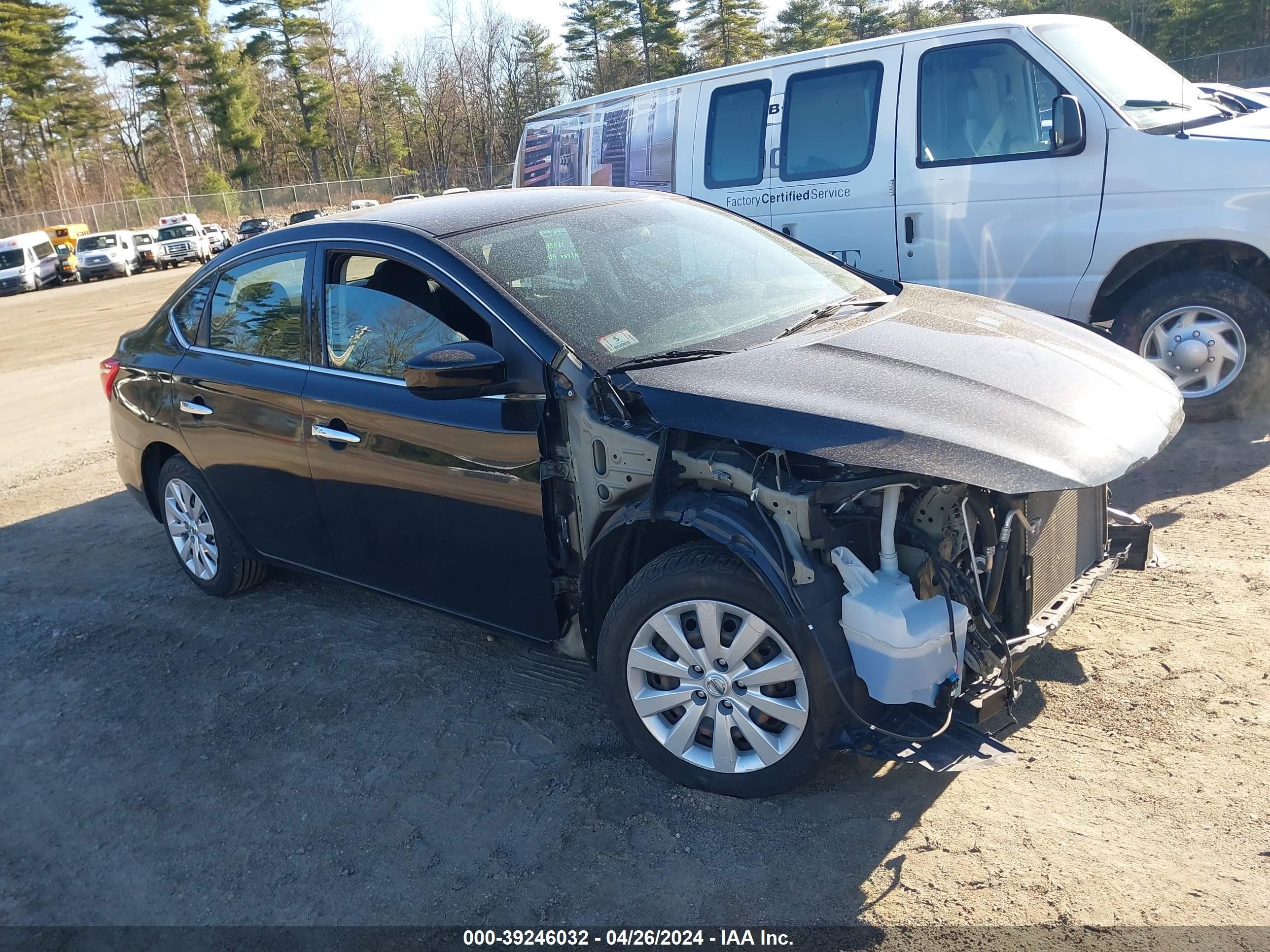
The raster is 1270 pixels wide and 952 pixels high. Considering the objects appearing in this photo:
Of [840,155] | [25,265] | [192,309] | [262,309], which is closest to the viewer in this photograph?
[262,309]

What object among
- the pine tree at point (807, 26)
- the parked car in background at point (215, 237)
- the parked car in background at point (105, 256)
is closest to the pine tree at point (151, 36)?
the parked car in background at point (215, 237)

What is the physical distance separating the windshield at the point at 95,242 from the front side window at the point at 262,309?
38.2m

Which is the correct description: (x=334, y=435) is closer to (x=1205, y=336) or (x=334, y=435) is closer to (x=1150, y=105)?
(x=1205, y=336)

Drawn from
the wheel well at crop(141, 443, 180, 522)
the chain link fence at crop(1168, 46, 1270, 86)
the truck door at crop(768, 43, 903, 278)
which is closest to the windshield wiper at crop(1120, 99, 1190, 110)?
the truck door at crop(768, 43, 903, 278)

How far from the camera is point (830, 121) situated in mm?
6664

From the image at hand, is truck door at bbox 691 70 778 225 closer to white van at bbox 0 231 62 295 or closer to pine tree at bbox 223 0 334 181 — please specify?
white van at bbox 0 231 62 295

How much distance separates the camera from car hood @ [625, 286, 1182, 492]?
265cm

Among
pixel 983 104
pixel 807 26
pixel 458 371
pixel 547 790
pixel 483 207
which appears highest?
pixel 807 26

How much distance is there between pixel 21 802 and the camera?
3.62 m

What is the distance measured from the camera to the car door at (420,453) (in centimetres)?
343

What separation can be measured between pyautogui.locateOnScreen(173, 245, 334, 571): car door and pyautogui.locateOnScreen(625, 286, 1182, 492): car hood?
1.77m

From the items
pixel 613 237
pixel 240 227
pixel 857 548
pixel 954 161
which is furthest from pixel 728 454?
pixel 240 227

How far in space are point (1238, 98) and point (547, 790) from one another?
6.51m

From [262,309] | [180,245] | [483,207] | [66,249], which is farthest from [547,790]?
[180,245]
